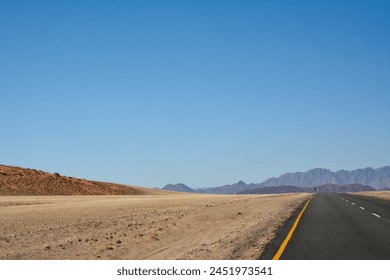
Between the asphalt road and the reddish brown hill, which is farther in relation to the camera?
the reddish brown hill

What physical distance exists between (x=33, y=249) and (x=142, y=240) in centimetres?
394

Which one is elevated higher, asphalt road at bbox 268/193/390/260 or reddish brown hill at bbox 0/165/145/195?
reddish brown hill at bbox 0/165/145/195

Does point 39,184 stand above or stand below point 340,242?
above

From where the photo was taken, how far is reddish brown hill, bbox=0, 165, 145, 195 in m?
93.4

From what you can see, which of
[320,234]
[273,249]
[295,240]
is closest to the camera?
[273,249]

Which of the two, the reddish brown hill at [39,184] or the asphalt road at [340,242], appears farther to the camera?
the reddish brown hill at [39,184]

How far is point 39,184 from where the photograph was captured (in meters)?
100

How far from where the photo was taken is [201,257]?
12.2 meters

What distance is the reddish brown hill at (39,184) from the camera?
9340 centimetres

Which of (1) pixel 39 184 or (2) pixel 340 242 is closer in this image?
(2) pixel 340 242

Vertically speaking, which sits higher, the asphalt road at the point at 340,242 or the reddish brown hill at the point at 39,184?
the reddish brown hill at the point at 39,184
